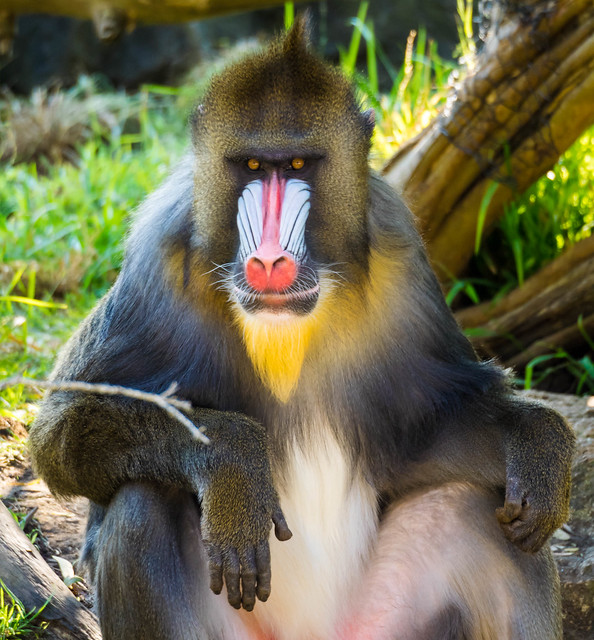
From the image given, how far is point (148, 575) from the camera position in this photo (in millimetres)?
2652

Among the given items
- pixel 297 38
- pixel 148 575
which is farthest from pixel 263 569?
pixel 297 38

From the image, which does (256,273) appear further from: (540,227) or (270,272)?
(540,227)

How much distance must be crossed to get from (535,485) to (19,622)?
1559 mm

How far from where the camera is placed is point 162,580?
2672 millimetres

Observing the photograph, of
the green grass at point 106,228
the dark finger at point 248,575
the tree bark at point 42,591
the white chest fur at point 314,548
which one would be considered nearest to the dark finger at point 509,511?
the white chest fur at point 314,548

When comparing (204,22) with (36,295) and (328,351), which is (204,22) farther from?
(328,351)

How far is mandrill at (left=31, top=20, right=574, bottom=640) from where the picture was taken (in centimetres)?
266

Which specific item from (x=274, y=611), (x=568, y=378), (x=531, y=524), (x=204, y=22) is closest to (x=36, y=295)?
(x=568, y=378)

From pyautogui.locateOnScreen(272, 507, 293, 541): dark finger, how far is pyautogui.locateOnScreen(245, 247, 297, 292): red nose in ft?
1.98

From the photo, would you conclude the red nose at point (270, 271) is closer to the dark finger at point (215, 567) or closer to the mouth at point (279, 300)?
the mouth at point (279, 300)

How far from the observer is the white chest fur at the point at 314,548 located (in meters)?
3.00

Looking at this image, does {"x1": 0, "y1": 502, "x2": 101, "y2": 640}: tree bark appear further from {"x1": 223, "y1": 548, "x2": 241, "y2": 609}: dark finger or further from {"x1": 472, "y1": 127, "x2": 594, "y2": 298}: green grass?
{"x1": 472, "y1": 127, "x2": 594, "y2": 298}: green grass

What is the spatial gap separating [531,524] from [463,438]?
347 millimetres

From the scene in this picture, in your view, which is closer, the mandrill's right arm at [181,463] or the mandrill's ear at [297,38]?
the mandrill's right arm at [181,463]
